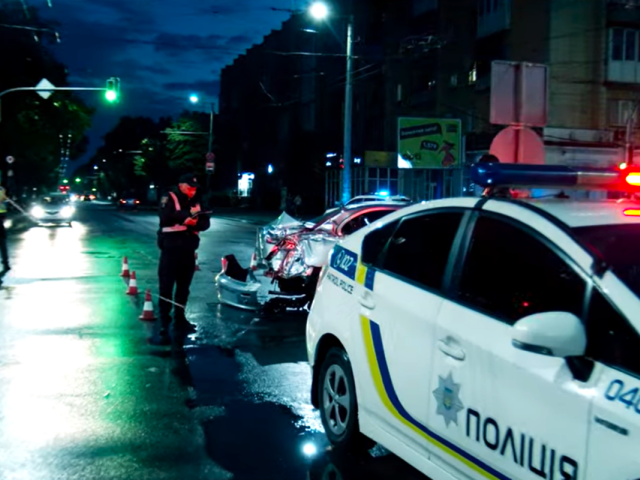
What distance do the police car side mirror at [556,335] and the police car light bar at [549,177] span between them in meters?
1.20

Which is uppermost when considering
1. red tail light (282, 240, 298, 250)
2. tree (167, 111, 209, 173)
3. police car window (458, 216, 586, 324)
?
tree (167, 111, 209, 173)

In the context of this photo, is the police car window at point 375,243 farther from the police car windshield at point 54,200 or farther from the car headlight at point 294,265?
the police car windshield at point 54,200

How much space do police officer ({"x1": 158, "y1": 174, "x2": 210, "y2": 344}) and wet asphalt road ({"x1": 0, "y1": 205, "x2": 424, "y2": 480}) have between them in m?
0.49

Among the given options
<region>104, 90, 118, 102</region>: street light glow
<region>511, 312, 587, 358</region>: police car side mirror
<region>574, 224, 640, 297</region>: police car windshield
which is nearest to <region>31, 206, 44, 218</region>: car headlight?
<region>104, 90, 118, 102</region>: street light glow

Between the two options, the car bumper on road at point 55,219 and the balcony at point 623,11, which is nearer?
the balcony at point 623,11

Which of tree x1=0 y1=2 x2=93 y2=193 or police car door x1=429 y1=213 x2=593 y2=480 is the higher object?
tree x1=0 y1=2 x2=93 y2=193

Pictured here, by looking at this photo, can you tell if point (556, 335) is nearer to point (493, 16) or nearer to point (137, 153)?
point (493, 16)

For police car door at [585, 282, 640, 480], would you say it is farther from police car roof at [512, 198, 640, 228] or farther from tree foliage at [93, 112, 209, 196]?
tree foliage at [93, 112, 209, 196]

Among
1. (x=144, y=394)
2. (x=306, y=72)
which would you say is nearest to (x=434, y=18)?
(x=306, y=72)

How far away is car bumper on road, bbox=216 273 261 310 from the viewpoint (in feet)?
34.2

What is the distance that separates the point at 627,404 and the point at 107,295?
1046 centimetres

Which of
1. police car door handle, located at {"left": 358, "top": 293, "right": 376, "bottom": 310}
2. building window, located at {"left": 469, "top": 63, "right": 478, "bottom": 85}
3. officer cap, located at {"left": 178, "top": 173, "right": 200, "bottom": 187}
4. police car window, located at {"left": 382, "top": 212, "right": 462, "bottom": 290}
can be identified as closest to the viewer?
police car window, located at {"left": 382, "top": 212, "right": 462, "bottom": 290}

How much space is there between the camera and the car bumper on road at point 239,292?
411 inches

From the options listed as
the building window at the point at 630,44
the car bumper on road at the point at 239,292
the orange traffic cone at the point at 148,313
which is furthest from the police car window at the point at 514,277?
the building window at the point at 630,44
